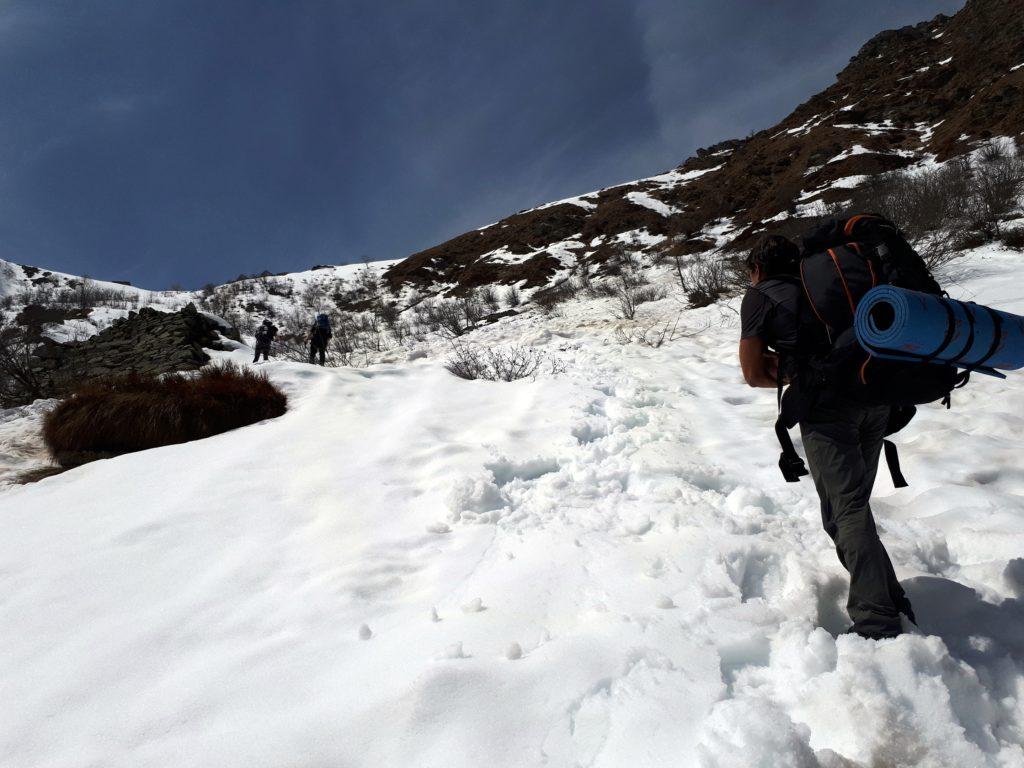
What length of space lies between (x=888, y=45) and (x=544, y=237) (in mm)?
41694

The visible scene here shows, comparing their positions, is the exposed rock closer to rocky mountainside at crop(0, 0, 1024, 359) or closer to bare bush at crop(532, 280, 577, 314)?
rocky mountainside at crop(0, 0, 1024, 359)

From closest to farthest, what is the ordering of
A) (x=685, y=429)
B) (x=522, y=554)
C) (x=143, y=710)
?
(x=143, y=710) → (x=522, y=554) → (x=685, y=429)

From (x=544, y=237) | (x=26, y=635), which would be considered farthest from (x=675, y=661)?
(x=544, y=237)

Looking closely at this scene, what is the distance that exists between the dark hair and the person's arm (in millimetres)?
303

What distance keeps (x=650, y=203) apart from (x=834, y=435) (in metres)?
36.0

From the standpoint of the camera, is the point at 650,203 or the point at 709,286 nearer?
the point at 709,286

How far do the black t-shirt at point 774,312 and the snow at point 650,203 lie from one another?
108ft

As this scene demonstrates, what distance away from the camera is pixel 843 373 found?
5.05ft

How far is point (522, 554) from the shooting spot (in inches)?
90.1

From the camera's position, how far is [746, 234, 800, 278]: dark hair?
1817 millimetres

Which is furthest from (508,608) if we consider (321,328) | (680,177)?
(680,177)

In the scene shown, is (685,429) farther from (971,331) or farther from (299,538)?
(299,538)

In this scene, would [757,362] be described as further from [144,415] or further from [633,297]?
[633,297]

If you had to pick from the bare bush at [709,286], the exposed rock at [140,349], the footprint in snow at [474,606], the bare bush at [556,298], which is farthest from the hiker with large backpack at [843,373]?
the bare bush at [556,298]
